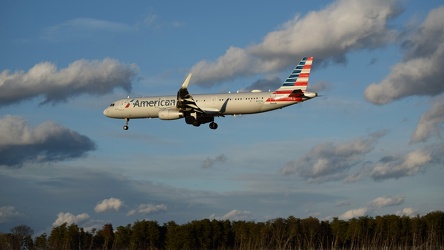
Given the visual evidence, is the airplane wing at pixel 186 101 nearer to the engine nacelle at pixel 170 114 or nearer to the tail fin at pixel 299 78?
the engine nacelle at pixel 170 114

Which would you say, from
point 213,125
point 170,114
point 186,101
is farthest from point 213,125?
point 170,114

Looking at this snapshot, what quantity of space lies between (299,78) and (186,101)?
12208 millimetres

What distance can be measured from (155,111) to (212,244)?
4438 cm

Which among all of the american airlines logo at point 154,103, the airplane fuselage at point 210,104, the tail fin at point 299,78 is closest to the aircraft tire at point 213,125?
the airplane fuselage at point 210,104

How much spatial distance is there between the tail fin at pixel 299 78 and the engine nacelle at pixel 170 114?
36.3 ft

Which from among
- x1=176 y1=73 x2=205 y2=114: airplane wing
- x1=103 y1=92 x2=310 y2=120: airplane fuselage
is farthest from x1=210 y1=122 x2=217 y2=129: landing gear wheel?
x1=176 y1=73 x2=205 y2=114: airplane wing

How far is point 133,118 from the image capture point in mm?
80812

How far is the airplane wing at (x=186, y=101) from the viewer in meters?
72.2

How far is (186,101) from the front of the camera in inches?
2857

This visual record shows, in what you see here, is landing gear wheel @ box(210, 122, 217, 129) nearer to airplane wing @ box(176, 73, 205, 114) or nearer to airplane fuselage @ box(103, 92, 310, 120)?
airplane fuselage @ box(103, 92, 310, 120)

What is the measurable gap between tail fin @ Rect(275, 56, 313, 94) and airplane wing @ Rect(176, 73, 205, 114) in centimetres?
914

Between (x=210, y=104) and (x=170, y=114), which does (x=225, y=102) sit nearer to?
(x=210, y=104)

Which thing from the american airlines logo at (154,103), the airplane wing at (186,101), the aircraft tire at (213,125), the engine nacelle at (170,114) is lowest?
the aircraft tire at (213,125)

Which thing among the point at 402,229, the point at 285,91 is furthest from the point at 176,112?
the point at 402,229
